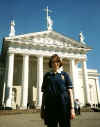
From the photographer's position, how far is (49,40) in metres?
32.9

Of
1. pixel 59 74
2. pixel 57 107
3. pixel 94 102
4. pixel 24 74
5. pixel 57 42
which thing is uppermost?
pixel 57 42

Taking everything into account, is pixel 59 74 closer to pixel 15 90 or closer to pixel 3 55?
pixel 15 90

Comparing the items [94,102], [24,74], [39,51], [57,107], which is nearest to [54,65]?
[57,107]

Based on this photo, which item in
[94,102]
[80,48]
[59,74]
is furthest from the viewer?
[94,102]

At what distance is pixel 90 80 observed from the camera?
43.2 metres

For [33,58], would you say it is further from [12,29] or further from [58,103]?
[58,103]

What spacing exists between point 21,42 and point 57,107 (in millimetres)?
28030

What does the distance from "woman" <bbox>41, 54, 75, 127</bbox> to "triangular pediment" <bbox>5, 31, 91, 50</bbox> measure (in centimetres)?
2763

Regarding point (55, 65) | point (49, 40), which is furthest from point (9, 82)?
point (55, 65)

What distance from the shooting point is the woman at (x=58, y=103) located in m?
3.01

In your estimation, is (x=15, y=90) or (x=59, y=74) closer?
(x=59, y=74)

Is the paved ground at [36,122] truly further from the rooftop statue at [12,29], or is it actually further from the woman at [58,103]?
the rooftop statue at [12,29]

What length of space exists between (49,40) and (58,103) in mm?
30275

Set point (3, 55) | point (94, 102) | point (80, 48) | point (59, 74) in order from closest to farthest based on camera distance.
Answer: point (59, 74) < point (80, 48) < point (3, 55) < point (94, 102)
